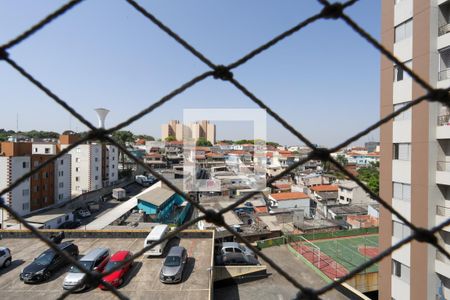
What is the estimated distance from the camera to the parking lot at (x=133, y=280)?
4754 millimetres

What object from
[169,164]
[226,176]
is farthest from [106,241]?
[169,164]

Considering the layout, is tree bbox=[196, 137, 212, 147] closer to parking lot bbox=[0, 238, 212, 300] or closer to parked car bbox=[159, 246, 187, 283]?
parking lot bbox=[0, 238, 212, 300]

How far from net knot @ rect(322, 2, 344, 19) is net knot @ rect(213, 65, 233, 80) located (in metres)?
0.33

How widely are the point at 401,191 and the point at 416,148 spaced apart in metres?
0.68

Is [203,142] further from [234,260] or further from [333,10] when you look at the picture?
[333,10]

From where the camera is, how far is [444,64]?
3.32 metres

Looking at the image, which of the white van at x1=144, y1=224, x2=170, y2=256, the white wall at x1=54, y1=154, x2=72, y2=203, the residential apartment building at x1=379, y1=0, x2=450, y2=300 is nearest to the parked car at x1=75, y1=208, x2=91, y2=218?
the white wall at x1=54, y1=154, x2=72, y2=203

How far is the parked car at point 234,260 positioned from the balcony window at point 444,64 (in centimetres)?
629

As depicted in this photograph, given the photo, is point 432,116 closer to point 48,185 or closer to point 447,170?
point 447,170

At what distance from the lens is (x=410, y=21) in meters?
3.70

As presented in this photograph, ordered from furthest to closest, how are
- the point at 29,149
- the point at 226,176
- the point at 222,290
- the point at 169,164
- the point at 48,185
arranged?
1. the point at 169,164
2. the point at 226,176
3. the point at 48,185
4. the point at 29,149
5. the point at 222,290

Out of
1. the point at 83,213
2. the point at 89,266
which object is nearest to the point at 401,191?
the point at 89,266

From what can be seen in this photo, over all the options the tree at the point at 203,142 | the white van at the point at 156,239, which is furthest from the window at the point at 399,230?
the tree at the point at 203,142

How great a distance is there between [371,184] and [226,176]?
9.44m
